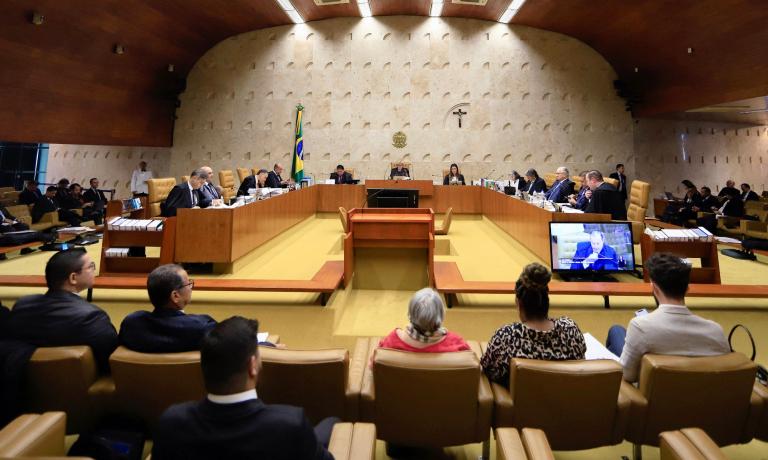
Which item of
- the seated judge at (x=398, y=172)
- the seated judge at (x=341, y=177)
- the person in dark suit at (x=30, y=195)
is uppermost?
the seated judge at (x=398, y=172)

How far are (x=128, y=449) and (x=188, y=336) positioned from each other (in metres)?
0.41

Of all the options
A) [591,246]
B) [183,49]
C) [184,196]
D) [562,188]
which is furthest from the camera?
[183,49]

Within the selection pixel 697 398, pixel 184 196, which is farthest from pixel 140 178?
pixel 697 398

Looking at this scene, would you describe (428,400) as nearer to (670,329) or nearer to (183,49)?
(670,329)

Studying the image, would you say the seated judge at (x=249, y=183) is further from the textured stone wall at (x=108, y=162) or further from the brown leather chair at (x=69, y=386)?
the textured stone wall at (x=108, y=162)

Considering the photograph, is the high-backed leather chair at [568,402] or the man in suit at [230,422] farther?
the high-backed leather chair at [568,402]

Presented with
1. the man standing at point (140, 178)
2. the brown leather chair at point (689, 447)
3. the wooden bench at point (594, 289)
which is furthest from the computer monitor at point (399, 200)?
the man standing at point (140, 178)

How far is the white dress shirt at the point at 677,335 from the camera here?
5.52ft

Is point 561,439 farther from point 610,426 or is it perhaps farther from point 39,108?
point 39,108

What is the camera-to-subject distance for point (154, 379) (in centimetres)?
163

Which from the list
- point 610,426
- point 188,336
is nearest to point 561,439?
point 610,426

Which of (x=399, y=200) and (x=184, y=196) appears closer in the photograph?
(x=184, y=196)

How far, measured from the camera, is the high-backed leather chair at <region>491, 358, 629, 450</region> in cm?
155

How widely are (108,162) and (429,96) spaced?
8.43 meters
